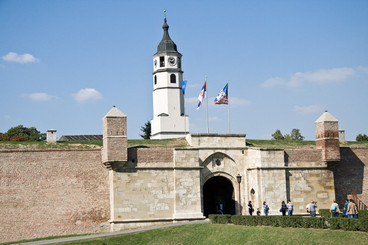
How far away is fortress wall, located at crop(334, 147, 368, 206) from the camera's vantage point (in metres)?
37.5

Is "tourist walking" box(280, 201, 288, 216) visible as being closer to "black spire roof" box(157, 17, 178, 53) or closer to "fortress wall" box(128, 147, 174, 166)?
"fortress wall" box(128, 147, 174, 166)

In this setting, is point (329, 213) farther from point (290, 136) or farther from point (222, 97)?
point (290, 136)

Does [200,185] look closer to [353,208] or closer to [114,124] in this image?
[114,124]

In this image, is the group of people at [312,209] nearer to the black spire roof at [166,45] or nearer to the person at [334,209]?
the person at [334,209]

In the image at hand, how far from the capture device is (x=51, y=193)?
32969mm

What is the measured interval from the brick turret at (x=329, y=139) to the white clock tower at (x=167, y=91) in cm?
2070

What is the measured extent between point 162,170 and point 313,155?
1001 cm

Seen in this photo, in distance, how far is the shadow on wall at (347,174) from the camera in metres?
37.4

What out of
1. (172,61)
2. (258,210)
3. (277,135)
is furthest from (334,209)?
(277,135)

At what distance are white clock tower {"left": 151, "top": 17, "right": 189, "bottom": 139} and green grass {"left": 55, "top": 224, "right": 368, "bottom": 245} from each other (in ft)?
84.3

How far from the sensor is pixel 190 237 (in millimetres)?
28922

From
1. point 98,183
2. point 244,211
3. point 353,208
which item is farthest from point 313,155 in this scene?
point 98,183

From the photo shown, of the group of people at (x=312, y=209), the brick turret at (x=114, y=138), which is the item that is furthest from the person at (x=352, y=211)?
the brick turret at (x=114, y=138)

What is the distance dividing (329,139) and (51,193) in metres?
17.9
